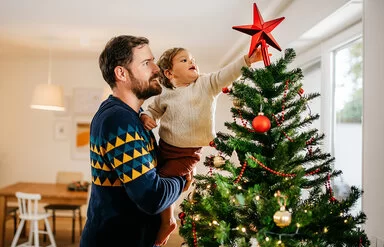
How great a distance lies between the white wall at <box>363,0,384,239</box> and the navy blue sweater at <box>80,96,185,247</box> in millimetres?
869

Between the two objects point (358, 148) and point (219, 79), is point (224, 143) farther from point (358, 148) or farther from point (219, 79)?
point (358, 148)

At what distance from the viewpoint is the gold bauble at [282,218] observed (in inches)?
37.9

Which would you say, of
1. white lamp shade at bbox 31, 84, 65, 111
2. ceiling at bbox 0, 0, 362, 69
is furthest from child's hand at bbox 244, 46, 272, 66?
white lamp shade at bbox 31, 84, 65, 111

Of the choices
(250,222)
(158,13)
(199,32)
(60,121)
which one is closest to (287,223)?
(250,222)

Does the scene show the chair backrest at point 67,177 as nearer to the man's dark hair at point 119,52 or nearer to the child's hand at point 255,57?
the man's dark hair at point 119,52

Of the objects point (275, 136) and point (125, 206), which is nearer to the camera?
point (275, 136)

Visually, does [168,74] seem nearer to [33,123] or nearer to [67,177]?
[67,177]

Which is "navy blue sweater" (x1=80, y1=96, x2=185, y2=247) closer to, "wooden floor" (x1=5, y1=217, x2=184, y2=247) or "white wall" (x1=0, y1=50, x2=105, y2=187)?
"wooden floor" (x1=5, y1=217, x2=184, y2=247)

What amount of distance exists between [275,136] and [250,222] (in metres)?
0.24

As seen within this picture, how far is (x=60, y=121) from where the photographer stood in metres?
6.59

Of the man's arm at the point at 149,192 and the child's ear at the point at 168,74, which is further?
the child's ear at the point at 168,74

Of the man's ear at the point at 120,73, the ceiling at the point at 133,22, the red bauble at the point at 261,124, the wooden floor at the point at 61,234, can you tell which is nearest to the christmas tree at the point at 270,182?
the red bauble at the point at 261,124

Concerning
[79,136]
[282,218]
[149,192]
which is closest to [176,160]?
[149,192]

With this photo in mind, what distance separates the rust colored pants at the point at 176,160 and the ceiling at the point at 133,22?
1948mm
